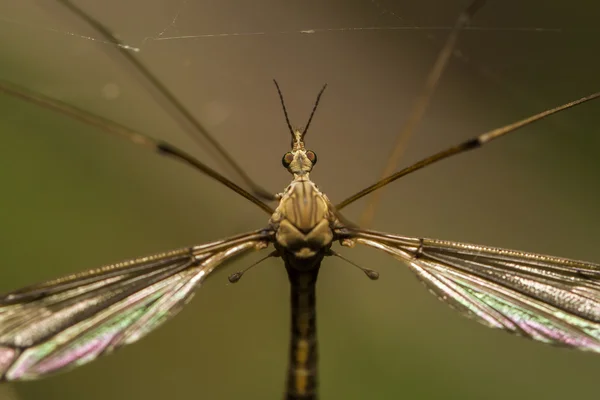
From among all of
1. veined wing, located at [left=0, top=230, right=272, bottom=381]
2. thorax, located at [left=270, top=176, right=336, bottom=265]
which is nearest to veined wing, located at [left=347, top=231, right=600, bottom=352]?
thorax, located at [left=270, top=176, right=336, bottom=265]

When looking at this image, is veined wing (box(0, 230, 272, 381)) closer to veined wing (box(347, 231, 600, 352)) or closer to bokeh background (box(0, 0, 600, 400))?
veined wing (box(347, 231, 600, 352))

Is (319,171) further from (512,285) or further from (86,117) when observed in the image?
(86,117)

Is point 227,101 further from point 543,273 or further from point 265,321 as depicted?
point 543,273

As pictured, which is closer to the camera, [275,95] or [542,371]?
[542,371]

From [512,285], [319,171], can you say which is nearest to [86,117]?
[512,285]

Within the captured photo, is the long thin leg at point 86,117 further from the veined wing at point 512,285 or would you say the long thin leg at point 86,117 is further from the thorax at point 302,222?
the veined wing at point 512,285

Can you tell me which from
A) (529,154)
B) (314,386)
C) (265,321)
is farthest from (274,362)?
(529,154)
